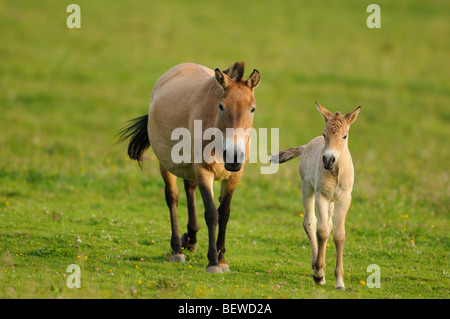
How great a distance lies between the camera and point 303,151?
8.30 m

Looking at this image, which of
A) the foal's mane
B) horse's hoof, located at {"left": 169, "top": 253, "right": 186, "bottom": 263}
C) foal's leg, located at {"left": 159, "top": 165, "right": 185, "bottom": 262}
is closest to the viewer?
the foal's mane

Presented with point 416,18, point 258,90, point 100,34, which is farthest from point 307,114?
point 416,18

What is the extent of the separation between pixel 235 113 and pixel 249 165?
30.3 ft

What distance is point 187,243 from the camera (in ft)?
31.4

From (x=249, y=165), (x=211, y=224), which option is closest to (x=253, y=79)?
(x=211, y=224)

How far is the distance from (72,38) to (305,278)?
25.2 meters

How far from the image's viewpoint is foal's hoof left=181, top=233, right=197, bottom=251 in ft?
31.2

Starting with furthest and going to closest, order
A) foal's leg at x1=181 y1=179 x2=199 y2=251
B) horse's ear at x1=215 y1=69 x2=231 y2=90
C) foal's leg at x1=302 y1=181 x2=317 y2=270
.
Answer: foal's leg at x1=181 y1=179 x2=199 y2=251
foal's leg at x1=302 y1=181 x2=317 y2=270
horse's ear at x1=215 y1=69 x2=231 y2=90

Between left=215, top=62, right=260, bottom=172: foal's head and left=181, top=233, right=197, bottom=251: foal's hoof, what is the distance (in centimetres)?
252

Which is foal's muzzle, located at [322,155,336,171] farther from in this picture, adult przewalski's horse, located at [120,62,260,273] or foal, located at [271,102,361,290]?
adult przewalski's horse, located at [120,62,260,273]

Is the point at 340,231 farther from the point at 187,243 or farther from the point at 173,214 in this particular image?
the point at 173,214

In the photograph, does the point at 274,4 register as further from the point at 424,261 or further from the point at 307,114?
the point at 424,261

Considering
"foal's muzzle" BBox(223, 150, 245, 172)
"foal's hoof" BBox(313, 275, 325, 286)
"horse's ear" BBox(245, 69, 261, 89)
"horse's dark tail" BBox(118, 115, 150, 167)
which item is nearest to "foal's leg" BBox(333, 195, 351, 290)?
"foal's hoof" BBox(313, 275, 325, 286)

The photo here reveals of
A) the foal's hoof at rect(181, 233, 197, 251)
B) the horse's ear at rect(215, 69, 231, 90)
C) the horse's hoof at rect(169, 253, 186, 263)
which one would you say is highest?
the horse's ear at rect(215, 69, 231, 90)
